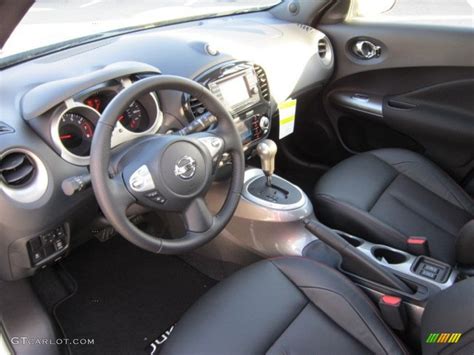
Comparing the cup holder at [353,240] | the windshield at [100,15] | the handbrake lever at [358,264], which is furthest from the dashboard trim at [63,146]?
the cup holder at [353,240]

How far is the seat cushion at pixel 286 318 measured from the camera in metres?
1.15

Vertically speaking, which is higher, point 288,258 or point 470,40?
point 470,40

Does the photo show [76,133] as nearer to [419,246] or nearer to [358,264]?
[358,264]

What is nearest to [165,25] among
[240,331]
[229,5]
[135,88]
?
[229,5]

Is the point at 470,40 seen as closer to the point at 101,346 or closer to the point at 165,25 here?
the point at 165,25

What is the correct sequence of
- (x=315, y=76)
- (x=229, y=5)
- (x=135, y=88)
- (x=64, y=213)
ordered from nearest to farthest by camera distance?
1. (x=135, y=88)
2. (x=64, y=213)
3. (x=315, y=76)
4. (x=229, y=5)

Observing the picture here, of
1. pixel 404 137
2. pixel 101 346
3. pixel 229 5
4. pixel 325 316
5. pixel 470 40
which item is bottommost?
pixel 101 346

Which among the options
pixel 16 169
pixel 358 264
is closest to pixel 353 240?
pixel 358 264

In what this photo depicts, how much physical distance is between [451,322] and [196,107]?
0.91 metres

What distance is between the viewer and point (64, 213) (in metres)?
1.29

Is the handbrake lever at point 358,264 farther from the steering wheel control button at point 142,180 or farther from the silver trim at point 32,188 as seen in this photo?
the silver trim at point 32,188

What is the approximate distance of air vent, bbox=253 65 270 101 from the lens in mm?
1835

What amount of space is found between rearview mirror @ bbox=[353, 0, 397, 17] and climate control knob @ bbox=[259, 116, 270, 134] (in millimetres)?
782

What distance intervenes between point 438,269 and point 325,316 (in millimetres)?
402
